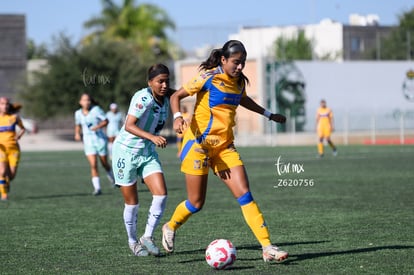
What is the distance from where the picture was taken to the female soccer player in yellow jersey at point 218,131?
902 centimetres

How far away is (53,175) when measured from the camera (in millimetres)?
27141

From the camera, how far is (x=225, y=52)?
9.02 metres

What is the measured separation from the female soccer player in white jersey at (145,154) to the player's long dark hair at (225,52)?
59cm

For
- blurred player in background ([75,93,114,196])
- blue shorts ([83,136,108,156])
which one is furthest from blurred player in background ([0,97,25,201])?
blue shorts ([83,136,108,156])

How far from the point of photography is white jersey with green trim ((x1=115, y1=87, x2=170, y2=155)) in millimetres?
9500

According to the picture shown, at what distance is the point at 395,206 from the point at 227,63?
268 inches

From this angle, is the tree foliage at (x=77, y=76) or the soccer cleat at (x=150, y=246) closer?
the soccer cleat at (x=150, y=246)

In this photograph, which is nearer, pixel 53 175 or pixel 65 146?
pixel 53 175

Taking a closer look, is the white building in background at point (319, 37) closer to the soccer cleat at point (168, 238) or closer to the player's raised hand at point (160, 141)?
the soccer cleat at point (168, 238)

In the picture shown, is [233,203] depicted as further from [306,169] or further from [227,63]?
[306,169]

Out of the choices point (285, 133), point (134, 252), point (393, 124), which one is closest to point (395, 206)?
point (134, 252)

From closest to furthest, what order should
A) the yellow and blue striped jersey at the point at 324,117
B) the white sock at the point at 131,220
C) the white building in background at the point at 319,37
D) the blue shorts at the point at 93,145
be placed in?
the white sock at the point at 131,220 → the blue shorts at the point at 93,145 → the yellow and blue striped jersey at the point at 324,117 → the white building in background at the point at 319,37

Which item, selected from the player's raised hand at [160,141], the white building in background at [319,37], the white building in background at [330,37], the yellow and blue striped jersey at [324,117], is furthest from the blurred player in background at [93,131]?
the white building in background at [319,37]

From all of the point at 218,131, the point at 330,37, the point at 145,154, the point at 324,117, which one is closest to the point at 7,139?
the point at 145,154
